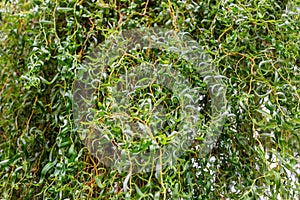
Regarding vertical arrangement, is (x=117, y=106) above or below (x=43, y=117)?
above

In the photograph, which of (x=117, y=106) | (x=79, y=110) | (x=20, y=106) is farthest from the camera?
(x=20, y=106)

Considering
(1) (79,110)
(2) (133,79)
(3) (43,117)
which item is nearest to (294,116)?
(2) (133,79)

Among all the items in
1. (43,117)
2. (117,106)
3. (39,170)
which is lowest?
(39,170)

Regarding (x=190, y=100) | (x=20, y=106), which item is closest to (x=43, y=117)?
(x=20, y=106)

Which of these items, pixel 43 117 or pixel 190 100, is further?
pixel 43 117

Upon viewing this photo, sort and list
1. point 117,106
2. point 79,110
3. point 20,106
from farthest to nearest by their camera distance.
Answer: point 20,106
point 79,110
point 117,106

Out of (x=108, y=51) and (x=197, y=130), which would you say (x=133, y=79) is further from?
(x=197, y=130)
